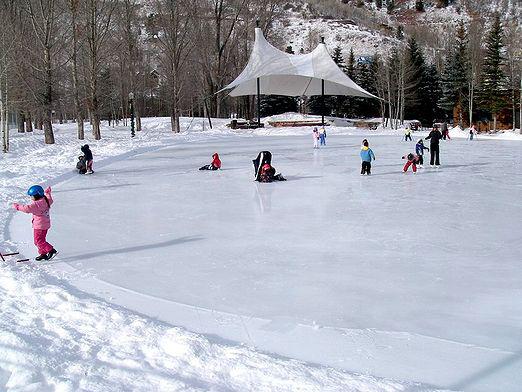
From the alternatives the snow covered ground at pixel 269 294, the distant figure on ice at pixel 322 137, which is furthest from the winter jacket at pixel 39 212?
the distant figure on ice at pixel 322 137

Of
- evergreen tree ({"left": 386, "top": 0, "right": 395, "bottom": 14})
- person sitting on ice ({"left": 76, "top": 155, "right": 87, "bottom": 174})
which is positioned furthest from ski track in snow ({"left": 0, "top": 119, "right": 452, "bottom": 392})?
evergreen tree ({"left": 386, "top": 0, "right": 395, "bottom": 14})

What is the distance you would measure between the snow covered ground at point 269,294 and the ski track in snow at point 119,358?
1 centimetres

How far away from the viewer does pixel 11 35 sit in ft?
75.0

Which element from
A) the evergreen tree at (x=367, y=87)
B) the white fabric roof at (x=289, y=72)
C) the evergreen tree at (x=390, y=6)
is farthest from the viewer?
the evergreen tree at (x=390, y=6)

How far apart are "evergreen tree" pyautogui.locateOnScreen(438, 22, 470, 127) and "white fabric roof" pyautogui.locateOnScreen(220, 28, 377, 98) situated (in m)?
14.9

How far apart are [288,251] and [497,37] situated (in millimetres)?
43814

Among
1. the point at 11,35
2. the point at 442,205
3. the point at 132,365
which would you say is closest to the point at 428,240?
the point at 442,205

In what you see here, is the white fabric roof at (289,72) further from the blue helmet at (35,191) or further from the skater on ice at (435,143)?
the blue helmet at (35,191)

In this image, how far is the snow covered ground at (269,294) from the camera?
9.96ft

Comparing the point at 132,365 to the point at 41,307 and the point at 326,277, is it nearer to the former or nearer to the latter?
the point at 41,307

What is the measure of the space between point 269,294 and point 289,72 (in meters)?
34.6

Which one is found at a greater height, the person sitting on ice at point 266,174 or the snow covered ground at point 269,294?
the person sitting on ice at point 266,174

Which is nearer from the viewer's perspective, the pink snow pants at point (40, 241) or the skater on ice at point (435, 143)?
the pink snow pants at point (40, 241)

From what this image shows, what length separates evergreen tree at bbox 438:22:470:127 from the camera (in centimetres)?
4859
